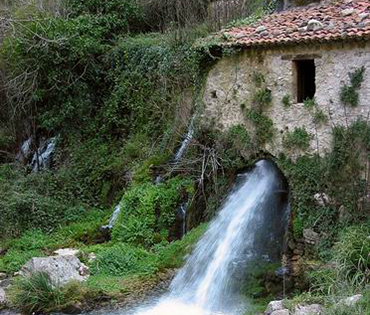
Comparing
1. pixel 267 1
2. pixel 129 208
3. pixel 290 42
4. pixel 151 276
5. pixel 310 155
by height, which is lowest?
pixel 151 276

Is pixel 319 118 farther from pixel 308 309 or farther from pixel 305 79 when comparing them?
pixel 308 309

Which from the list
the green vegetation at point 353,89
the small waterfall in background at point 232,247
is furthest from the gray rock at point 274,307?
the green vegetation at point 353,89

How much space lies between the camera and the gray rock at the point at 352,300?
30.8 feet

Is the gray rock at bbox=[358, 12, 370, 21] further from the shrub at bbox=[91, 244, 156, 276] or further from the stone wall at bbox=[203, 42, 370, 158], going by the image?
the shrub at bbox=[91, 244, 156, 276]

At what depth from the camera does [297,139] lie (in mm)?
13672

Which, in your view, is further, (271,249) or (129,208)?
(129,208)

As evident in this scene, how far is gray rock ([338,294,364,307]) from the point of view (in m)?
9.40

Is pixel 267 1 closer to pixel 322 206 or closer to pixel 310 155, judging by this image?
pixel 310 155

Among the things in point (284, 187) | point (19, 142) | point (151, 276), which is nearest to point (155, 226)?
point (151, 276)

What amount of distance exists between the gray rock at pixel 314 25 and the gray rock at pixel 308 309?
597 cm

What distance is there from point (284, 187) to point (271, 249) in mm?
1668

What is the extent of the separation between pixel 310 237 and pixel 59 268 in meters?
5.05

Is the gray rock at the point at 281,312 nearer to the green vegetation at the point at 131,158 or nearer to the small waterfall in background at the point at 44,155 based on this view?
the green vegetation at the point at 131,158

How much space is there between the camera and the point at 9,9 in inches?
820
